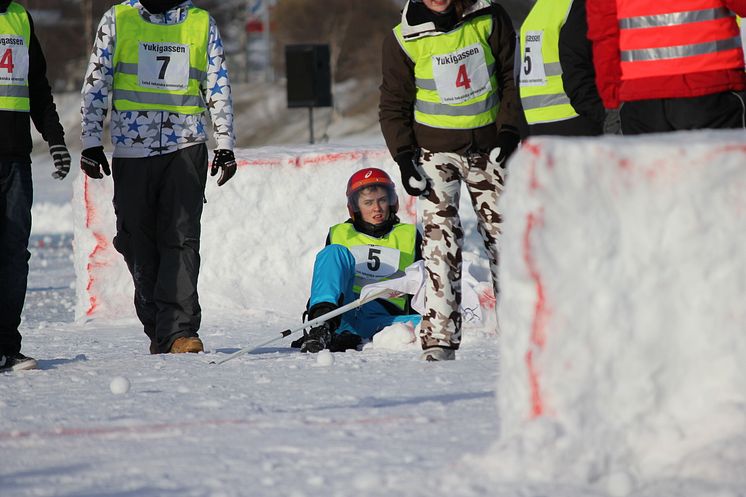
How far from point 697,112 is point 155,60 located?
2768 mm

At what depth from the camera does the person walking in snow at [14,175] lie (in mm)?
5535

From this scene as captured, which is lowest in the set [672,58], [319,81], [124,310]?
[124,310]

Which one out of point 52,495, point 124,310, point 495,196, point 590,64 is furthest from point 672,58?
point 124,310

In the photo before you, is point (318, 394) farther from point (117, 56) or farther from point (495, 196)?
point (117, 56)

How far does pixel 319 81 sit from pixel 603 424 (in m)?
17.2

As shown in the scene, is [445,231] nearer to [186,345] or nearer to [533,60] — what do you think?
[533,60]

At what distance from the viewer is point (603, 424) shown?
307 centimetres

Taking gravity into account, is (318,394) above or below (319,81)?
below

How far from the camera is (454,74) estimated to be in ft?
17.5

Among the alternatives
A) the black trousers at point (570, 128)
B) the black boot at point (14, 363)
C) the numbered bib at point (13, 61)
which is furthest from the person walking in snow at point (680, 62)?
the black boot at point (14, 363)

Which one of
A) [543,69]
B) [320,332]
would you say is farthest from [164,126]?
[543,69]

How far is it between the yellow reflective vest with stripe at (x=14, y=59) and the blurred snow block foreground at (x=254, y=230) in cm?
418

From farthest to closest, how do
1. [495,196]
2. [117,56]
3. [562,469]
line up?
[117,56] → [495,196] → [562,469]

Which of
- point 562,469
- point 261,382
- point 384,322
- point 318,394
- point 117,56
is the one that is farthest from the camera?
point 384,322
